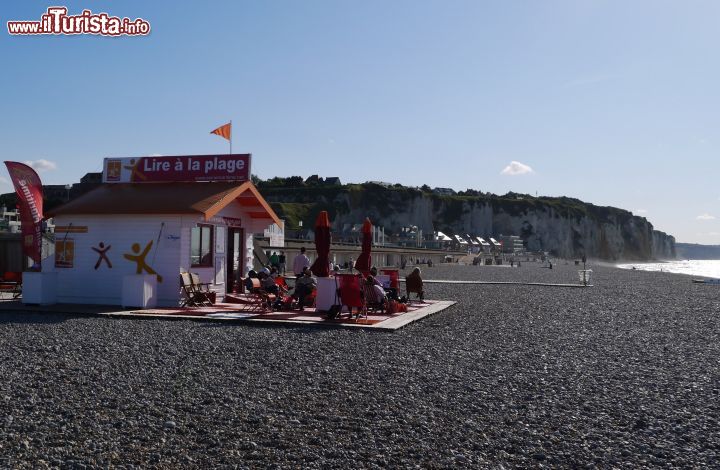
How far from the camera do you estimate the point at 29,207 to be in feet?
50.2

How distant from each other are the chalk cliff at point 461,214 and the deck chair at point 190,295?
11749cm

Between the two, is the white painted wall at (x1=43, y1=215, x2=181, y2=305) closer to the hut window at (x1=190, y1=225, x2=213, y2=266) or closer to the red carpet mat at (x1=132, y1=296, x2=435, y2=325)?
the hut window at (x1=190, y1=225, x2=213, y2=266)

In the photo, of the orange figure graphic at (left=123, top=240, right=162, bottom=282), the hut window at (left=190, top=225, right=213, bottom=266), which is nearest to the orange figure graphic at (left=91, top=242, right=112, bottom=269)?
the orange figure graphic at (left=123, top=240, right=162, bottom=282)

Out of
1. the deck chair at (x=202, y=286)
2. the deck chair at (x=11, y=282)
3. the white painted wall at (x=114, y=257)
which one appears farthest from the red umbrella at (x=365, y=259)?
the deck chair at (x=11, y=282)

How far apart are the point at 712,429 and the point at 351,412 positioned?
3125 mm

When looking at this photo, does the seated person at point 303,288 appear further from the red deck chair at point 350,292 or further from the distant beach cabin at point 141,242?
the distant beach cabin at point 141,242

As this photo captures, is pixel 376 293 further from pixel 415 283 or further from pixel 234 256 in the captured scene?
pixel 234 256

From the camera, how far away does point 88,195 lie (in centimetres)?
1667

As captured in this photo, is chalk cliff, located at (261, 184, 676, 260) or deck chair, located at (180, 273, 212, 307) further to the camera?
chalk cliff, located at (261, 184, 676, 260)

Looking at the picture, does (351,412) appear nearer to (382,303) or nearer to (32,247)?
(382,303)

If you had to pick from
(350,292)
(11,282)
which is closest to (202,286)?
(350,292)

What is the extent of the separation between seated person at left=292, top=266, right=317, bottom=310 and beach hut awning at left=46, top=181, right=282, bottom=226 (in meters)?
2.46

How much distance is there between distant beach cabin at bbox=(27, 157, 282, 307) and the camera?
14.8m

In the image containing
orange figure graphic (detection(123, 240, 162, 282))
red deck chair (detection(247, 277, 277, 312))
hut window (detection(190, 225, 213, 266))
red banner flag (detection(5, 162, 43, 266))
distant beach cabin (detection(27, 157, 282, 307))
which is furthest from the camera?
hut window (detection(190, 225, 213, 266))
